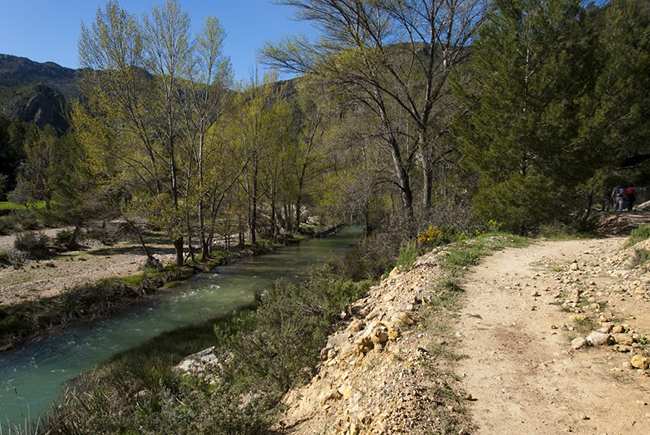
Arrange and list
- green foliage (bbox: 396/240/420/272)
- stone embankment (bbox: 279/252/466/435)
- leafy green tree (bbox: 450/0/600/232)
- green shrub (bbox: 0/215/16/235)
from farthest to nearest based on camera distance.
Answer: green shrub (bbox: 0/215/16/235), leafy green tree (bbox: 450/0/600/232), green foliage (bbox: 396/240/420/272), stone embankment (bbox: 279/252/466/435)

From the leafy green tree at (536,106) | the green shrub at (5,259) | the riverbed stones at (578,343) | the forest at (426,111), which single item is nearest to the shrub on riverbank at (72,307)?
the forest at (426,111)

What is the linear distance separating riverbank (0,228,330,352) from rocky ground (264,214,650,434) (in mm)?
9206

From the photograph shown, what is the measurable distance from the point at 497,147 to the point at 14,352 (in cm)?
1454

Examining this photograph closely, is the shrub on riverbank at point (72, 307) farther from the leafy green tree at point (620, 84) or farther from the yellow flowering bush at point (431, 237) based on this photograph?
the leafy green tree at point (620, 84)

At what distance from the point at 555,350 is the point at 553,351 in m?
0.03

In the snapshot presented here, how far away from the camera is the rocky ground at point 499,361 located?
9.57 ft

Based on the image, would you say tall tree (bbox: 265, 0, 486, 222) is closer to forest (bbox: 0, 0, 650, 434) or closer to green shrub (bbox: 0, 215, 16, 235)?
forest (bbox: 0, 0, 650, 434)

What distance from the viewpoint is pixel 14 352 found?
28.9 feet

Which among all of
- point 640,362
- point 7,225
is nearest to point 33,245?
point 7,225

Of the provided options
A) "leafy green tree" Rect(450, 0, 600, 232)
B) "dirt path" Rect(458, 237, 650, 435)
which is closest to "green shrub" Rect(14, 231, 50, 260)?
"dirt path" Rect(458, 237, 650, 435)

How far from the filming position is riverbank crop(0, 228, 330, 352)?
1004cm

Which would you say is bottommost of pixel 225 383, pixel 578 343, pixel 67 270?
pixel 67 270

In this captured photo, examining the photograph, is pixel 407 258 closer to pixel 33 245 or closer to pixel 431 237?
pixel 431 237

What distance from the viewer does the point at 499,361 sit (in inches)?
148
